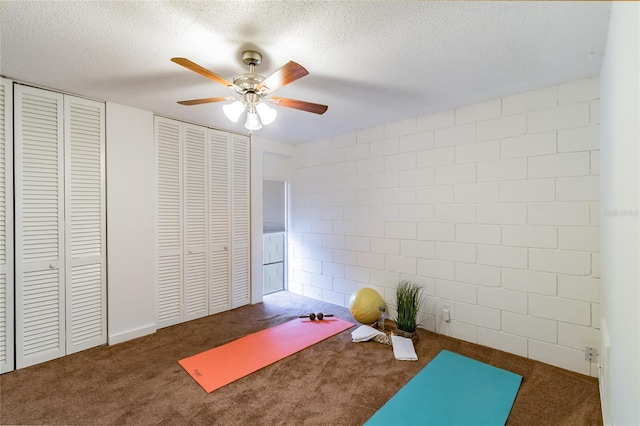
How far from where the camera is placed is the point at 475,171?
9.25 feet

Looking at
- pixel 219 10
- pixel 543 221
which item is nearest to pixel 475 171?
pixel 543 221

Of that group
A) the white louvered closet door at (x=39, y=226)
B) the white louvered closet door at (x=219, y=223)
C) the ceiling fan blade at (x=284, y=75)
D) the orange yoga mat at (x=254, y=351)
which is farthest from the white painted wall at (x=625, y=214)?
the white louvered closet door at (x=39, y=226)

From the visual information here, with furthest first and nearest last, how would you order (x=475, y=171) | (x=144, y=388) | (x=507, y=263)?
(x=475, y=171)
(x=507, y=263)
(x=144, y=388)

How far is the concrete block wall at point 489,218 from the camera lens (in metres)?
2.30

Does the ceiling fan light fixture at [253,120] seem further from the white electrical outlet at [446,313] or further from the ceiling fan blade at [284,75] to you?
the white electrical outlet at [446,313]

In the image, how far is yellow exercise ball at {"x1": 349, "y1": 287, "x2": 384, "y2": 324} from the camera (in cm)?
328

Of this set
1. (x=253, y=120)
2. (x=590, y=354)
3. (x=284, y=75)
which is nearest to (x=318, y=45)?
(x=284, y=75)

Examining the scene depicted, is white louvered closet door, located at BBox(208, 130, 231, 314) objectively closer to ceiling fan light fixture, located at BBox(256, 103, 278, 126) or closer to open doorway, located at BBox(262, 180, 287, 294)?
open doorway, located at BBox(262, 180, 287, 294)

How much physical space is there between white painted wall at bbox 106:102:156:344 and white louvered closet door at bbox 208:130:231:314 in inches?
27.2

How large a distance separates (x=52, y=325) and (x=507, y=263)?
4.10 m

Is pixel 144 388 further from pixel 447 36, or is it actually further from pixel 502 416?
pixel 447 36

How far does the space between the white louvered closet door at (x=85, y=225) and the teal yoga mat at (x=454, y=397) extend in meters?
2.68

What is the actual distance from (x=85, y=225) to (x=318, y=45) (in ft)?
8.72

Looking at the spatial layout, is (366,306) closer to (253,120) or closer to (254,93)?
(253,120)
